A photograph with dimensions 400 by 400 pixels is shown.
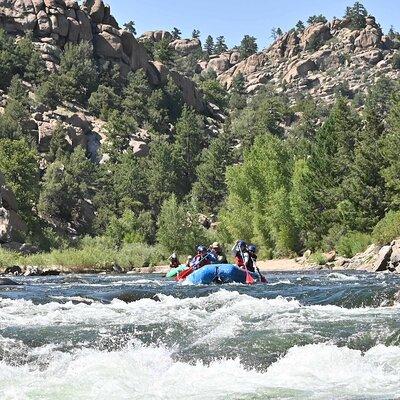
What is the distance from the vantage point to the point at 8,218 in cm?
4950

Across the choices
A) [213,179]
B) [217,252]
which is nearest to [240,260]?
[217,252]

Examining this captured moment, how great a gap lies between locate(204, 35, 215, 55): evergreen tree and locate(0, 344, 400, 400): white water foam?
→ 183 m

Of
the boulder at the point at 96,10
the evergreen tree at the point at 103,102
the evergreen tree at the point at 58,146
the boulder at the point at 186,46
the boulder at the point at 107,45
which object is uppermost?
the boulder at the point at 186,46

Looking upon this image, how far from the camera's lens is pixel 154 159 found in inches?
3105

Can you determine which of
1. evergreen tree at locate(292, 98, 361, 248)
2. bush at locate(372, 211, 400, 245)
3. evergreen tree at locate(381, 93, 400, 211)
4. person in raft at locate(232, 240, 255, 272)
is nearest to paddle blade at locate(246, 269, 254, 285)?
person in raft at locate(232, 240, 255, 272)

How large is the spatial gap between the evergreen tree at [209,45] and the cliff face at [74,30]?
85.4 m

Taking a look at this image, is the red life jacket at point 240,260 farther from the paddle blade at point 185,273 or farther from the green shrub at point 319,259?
the green shrub at point 319,259

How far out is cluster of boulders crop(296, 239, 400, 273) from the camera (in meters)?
28.8

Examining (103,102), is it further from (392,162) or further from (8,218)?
(392,162)

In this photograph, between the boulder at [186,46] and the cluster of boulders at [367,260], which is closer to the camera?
→ the cluster of boulders at [367,260]

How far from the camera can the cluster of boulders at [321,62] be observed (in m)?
146

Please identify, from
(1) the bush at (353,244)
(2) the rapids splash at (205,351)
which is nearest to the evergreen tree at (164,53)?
(1) the bush at (353,244)

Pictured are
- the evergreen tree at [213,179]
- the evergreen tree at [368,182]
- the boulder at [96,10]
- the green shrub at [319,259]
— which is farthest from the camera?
the boulder at [96,10]

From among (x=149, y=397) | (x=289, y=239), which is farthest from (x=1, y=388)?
(x=289, y=239)
